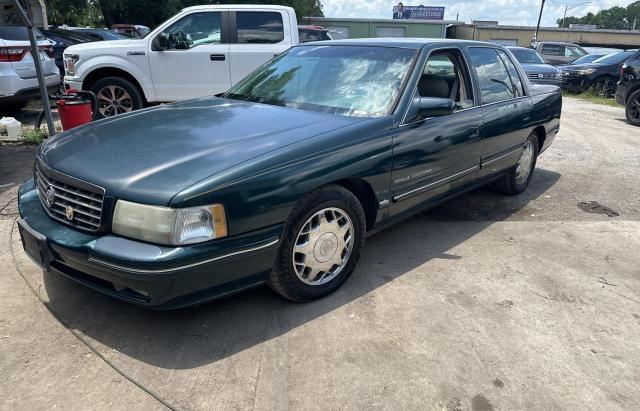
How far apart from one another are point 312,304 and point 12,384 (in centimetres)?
163

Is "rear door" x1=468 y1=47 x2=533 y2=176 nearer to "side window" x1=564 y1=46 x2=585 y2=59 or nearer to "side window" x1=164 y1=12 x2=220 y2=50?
"side window" x1=164 y1=12 x2=220 y2=50

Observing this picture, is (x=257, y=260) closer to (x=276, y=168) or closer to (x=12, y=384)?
(x=276, y=168)

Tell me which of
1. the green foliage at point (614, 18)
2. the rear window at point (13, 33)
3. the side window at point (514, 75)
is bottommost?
the green foliage at point (614, 18)

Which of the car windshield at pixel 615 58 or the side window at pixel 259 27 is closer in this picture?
the side window at pixel 259 27

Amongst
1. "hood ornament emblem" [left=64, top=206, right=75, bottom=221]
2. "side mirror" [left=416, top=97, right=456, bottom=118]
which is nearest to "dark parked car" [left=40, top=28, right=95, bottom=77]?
"hood ornament emblem" [left=64, top=206, right=75, bottom=221]

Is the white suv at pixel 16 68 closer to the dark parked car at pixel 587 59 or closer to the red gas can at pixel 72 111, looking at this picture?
the red gas can at pixel 72 111

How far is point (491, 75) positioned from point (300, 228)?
2793 mm

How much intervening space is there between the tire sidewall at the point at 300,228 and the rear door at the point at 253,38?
5052 millimetres

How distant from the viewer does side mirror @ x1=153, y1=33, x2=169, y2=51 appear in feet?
24.4

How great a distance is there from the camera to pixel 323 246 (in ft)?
10.2

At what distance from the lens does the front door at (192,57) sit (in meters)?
7.52

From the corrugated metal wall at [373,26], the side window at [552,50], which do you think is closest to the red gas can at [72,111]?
the side window at [552,50]

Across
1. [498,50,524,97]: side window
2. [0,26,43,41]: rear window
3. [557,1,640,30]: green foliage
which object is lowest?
[557,1,640,30]: green foliage

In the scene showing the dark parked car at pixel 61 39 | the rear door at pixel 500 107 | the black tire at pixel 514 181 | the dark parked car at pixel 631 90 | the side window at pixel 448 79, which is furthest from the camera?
the dark parked car at pixel 61 39
